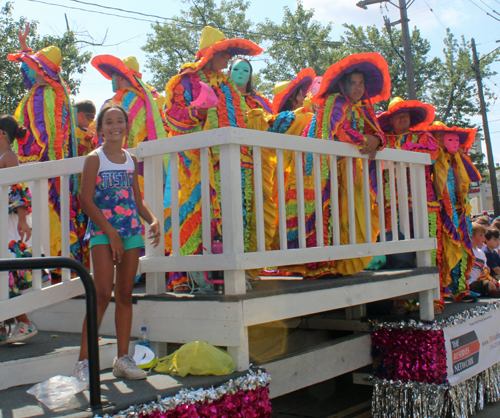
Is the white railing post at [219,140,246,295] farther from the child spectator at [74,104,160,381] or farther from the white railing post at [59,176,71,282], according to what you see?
the white railing post at [59,176,71,282]

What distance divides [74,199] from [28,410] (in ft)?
7.53

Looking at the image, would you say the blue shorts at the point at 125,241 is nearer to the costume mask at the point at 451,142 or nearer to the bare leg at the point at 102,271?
the bare leg at the point at 102,271

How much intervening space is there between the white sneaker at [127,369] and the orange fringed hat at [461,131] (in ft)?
12.5

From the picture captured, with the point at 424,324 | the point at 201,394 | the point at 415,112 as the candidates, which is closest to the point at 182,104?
the point at 201,394

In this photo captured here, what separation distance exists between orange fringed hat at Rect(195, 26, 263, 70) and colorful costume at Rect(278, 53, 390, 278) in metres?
0.60

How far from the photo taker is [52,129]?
4336 millimetres

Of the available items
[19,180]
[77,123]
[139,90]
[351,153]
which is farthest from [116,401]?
[77,123]

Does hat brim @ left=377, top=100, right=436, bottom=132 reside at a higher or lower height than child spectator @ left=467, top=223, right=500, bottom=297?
higher

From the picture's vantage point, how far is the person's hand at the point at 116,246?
2.66 metres

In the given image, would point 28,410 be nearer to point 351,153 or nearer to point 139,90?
point 351,153

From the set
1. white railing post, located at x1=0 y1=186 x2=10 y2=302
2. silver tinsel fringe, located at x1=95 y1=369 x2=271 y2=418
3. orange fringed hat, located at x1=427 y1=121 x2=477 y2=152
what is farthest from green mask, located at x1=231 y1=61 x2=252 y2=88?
silver tinsel fringe, located at x1=95 y1=369 x2=271 y2=418

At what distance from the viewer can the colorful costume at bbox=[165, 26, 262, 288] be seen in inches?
143

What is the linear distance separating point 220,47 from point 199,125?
1.87 ft

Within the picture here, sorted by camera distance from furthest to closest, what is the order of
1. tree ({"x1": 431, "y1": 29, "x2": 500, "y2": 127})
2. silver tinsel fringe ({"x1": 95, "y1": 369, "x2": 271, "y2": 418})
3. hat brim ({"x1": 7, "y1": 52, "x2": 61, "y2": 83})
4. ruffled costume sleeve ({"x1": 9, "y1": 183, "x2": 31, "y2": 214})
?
tree ({"x1": 431, "y1": 29, "x2": 500, "y2": 127}) → hat brim ({"x1": 7, "y1": 52, "x2": 61, "y2": 83}) → ruffled costume sleeve ({"x1": 9, "y1": 183, "x2": 31, "y2": 214}) → silver tinsel fringe ({"x1": 95, "y1": 369, "x2": 271, "y2": 418})
